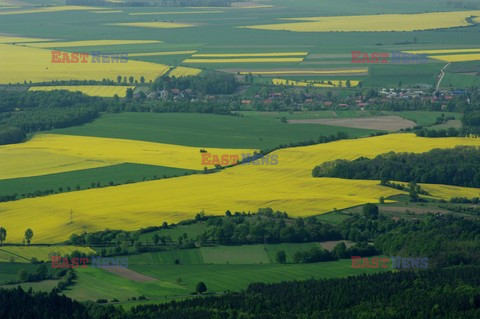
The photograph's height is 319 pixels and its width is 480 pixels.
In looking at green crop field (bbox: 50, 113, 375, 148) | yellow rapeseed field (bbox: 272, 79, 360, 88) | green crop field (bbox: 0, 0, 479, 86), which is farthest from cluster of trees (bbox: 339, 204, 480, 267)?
green crop field (bbox: 0, 0, 479, 86)

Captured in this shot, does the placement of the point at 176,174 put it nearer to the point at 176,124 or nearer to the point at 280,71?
the point at 176,124

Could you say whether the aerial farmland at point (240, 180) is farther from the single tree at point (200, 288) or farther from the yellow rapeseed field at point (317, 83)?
the single tree at point (200, 288)

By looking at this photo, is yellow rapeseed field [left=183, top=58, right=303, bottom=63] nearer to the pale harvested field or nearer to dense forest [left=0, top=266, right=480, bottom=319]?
the pale harvested field

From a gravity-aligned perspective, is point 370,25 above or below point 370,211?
above

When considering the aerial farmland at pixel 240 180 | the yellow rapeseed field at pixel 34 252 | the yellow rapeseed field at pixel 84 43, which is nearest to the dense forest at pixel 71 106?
the aerial farmland at pixel 240 180

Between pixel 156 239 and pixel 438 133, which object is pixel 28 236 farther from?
pixel 438 133

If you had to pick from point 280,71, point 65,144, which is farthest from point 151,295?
point 280,71

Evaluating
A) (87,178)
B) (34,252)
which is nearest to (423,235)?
(34,252)
